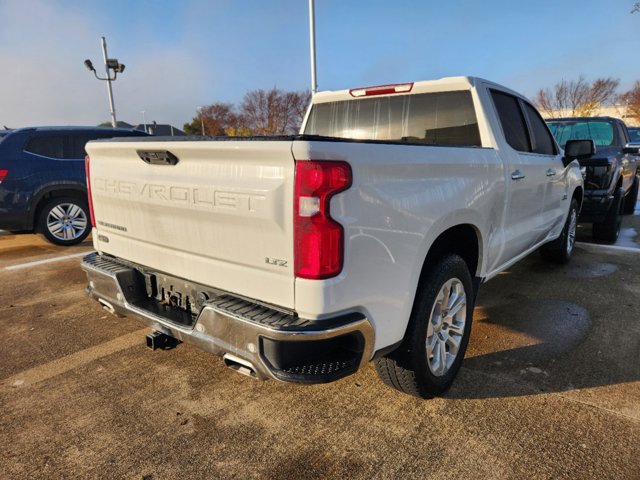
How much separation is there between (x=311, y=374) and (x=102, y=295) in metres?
1.61

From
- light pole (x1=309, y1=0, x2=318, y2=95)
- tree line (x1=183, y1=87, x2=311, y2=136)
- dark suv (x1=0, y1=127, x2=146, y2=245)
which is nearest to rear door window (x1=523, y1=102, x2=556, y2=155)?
dark suv (x1=0, y1=127, x2=146, y2=245)

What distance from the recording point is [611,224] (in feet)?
22.0

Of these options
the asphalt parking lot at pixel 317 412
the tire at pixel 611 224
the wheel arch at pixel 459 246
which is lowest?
the asphalt parking lot at pixel 317 412

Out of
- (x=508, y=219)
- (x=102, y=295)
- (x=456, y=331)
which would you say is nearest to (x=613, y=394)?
(x=456, y=331)

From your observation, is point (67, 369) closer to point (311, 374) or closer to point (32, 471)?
point (32, 471)

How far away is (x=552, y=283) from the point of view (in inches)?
195

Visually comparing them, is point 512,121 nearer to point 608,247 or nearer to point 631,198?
point 608,247

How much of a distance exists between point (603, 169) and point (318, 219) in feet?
19.8

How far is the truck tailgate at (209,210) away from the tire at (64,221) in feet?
15.8

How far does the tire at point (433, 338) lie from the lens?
2395 millimetres

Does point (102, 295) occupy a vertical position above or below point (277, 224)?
below

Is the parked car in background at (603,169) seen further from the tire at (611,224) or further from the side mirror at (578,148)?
the side mirror at (578,148)

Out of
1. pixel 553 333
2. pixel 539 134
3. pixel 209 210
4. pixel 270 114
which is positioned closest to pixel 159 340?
pixel 209 210

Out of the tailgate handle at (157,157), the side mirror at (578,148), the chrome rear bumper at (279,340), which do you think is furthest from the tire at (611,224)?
the tailgate handle at (157,157)
